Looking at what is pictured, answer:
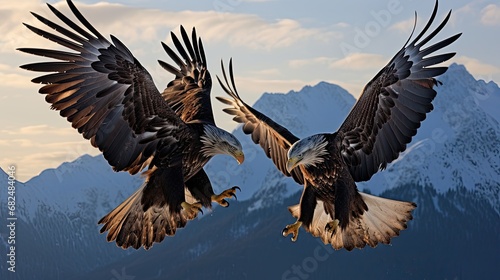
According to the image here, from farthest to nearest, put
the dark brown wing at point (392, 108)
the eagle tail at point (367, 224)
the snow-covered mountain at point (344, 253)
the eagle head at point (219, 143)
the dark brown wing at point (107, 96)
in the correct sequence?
the snow-covered mountain at point (344, 253) → the eagle tail at point (367, 224) → the dark brown wing at point (392, 108) → the eagle head at point (219, 143) → the dark brown wing at point (107, 96)

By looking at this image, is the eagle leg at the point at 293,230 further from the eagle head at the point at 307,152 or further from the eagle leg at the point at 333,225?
the eagle head at the point at 307,152

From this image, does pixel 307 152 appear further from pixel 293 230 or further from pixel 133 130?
pixel 133 130

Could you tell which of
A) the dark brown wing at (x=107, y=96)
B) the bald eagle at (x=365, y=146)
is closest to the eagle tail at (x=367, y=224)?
the bald eagle at (x=365, y=146)

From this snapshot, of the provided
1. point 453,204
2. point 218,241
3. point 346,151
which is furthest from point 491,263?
point 346,151

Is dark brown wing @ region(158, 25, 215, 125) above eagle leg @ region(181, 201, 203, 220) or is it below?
above

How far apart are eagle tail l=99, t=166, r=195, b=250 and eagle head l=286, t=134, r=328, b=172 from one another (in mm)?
1185

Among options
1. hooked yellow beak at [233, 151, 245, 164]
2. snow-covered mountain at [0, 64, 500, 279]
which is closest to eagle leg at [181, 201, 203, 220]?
hooked yellow beak at [233, 151, 245, 164]

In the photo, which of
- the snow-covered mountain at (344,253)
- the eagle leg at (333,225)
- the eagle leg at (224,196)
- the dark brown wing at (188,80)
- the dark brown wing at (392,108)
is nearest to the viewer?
the eagle leg at (224,196)

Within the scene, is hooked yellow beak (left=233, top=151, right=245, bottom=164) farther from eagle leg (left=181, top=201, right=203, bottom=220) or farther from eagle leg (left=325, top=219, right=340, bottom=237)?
eagle leg (left=325, top=219, right=340, bottom=237)

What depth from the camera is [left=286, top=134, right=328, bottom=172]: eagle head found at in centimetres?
969

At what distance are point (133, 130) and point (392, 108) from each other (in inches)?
102

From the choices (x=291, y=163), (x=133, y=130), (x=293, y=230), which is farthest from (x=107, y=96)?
(x=293, y=230)

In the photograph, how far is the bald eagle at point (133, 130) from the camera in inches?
370

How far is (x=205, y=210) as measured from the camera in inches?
400
